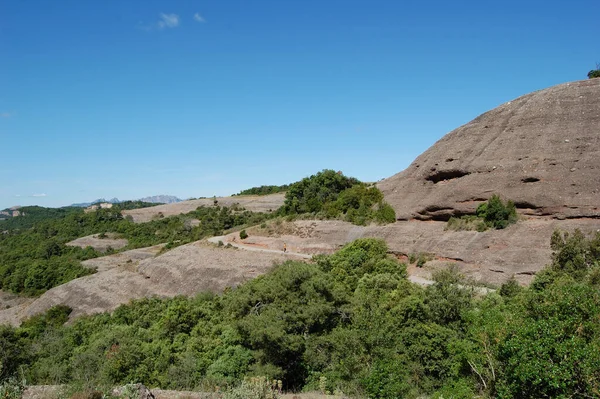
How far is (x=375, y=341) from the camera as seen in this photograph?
12.5 m

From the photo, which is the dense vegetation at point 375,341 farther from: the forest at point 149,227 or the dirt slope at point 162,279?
the forest at point 149,227

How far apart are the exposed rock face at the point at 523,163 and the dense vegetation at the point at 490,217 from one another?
689 mm

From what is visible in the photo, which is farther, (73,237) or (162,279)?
(73,237)

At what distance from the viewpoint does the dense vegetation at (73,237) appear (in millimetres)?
49781

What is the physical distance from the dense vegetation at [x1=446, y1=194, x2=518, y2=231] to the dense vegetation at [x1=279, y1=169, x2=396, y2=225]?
613cm

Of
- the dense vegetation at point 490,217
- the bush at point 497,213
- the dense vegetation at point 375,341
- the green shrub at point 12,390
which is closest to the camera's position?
the green shrub at point 12,390

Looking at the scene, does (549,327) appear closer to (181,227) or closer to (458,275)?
(458,275)

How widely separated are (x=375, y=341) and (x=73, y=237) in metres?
82.3

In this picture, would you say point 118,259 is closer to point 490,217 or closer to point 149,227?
point 149,227

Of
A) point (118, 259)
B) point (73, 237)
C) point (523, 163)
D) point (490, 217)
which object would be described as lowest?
point (118, 259)

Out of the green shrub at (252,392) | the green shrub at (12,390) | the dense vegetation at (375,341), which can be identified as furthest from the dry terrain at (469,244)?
the green shrub at (12,390)

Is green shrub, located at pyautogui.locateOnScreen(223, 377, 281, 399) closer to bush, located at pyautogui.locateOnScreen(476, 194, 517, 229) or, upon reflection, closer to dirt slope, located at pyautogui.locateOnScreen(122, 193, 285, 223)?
bush, located at pyautogui.locateOnScreen(476, 194, 517, 229)

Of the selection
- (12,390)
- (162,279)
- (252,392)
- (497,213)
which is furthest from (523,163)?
(12,390)

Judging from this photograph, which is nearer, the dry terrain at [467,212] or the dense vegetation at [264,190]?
the dry terrain at [467,212]
